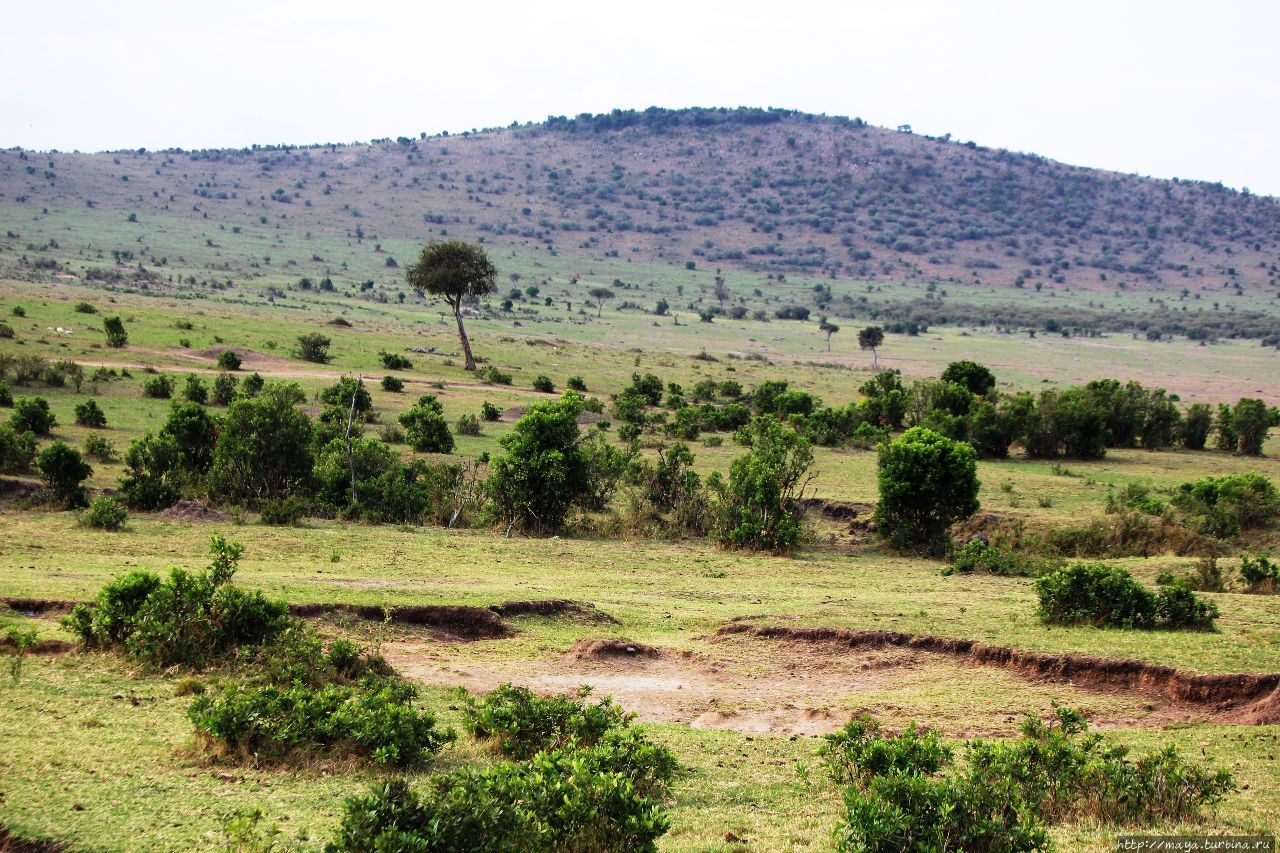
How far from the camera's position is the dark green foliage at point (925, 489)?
22.0 meters

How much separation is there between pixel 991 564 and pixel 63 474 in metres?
17.6

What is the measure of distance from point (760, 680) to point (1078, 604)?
4816 mm

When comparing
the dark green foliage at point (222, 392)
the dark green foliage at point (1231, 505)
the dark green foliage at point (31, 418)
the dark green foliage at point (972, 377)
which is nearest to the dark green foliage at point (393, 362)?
the dark green foliage at point (222, 392)

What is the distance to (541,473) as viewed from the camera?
2214 centimetres

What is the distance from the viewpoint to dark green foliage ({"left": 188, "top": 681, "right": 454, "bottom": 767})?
8867mm

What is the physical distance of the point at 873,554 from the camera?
72.3ft

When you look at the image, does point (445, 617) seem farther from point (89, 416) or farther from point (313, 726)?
point (89, 416)

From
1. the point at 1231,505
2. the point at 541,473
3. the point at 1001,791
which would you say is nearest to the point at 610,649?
the point at 1001,791

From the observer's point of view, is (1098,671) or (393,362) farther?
(393,362)

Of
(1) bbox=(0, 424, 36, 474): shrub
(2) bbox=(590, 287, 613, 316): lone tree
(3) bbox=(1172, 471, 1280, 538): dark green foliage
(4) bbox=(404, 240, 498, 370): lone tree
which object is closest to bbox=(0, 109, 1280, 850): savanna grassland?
(3) bbox=(1172, 471, 1280, 538): dark green foliage

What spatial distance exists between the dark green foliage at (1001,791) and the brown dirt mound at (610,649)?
448 cm

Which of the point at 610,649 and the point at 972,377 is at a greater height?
the point at 972,377

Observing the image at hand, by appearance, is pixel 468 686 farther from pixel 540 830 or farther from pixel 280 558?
pixel 280 558

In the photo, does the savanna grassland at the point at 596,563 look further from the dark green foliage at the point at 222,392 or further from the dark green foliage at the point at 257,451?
the dark green foliage at the point at 222,392
